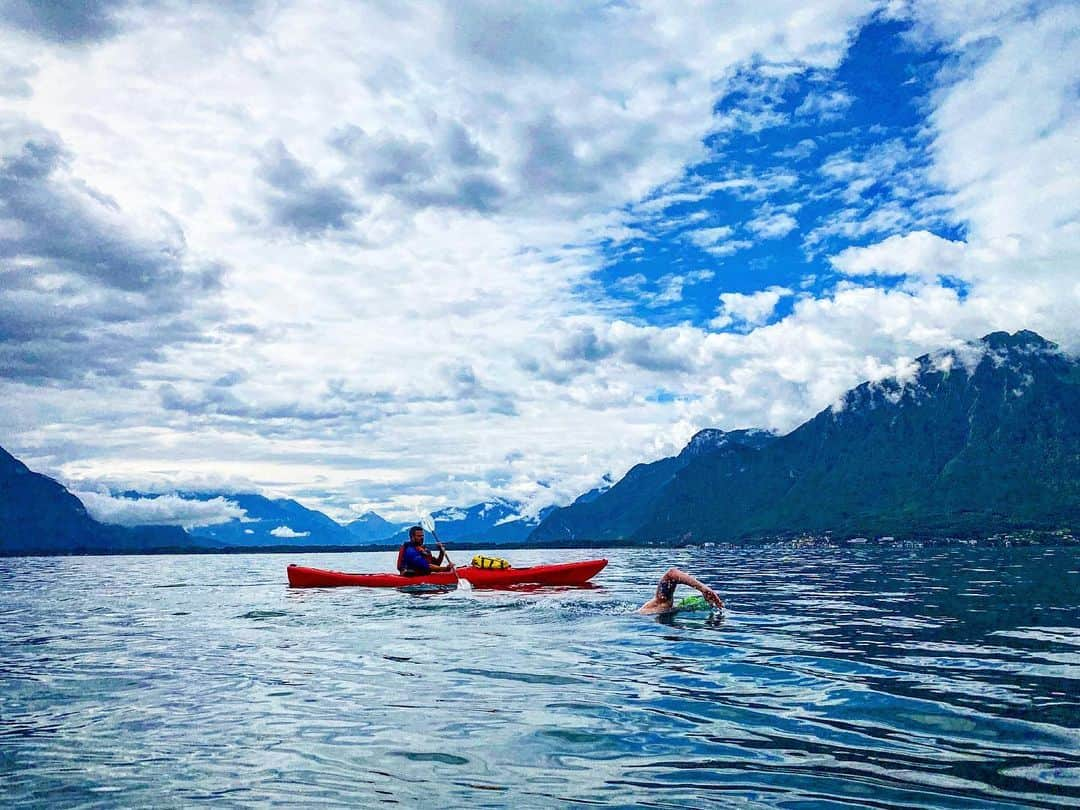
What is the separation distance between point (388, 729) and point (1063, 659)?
13.5 meters

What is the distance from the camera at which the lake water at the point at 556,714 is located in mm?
7934

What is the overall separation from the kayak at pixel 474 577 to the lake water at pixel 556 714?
42.1 feet

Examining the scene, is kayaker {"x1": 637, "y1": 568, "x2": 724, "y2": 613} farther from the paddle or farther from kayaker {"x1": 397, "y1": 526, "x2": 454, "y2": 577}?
kayaker {"x1": 397, "y1": 526, "x2": 454, "y2": 577}

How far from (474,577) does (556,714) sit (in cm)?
2496

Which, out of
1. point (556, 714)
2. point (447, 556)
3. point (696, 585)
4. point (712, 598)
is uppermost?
point (447, 556)

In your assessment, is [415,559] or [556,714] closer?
[556,714]

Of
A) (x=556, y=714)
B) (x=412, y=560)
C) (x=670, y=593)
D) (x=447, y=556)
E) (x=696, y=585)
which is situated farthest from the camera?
(x=447, y=556)

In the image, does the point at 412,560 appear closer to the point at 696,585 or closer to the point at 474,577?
the point at 474,577

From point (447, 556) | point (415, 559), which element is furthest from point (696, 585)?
point (447, 556)

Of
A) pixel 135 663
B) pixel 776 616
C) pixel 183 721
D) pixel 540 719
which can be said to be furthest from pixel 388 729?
pixel 776 616

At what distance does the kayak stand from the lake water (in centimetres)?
A: 1283

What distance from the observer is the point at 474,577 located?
35562mm

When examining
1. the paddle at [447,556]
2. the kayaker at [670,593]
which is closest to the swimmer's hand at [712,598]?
the kayaker at [670,593]

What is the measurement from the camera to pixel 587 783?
8.14 m
